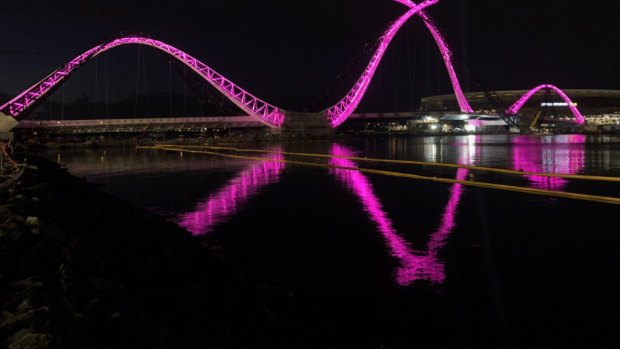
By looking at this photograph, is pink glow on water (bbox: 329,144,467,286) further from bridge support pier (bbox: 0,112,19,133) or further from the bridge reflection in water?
bridge support pier (bbox: 0,112,19,133)

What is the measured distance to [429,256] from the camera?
34.7ft

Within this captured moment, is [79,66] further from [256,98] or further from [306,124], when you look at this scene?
[306,124]

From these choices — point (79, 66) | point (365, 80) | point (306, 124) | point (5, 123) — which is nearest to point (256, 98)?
point (306, 124)

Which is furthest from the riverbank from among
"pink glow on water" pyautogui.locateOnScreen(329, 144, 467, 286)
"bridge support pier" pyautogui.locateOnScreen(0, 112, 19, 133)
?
"bridge support pier" pyautogui.locateOnScreen(0, 112, 19, 133)

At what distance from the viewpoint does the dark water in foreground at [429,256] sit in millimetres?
7008

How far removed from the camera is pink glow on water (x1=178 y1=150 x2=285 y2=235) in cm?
1528

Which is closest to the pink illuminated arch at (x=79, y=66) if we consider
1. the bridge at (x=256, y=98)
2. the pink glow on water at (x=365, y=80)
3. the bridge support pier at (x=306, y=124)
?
the bridge at (x=256, y=98)

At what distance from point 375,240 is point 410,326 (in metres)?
5.23

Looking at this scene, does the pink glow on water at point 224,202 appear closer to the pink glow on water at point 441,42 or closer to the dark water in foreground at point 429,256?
the dark water in foreground at point 429,256

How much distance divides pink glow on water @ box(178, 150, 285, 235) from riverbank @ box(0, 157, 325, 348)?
353cm

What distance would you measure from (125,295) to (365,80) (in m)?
137

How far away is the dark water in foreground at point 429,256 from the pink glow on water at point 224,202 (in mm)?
63

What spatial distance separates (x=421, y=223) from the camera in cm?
1438

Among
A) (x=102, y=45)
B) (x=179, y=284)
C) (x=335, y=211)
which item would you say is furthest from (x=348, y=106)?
(x=179, y=284)
